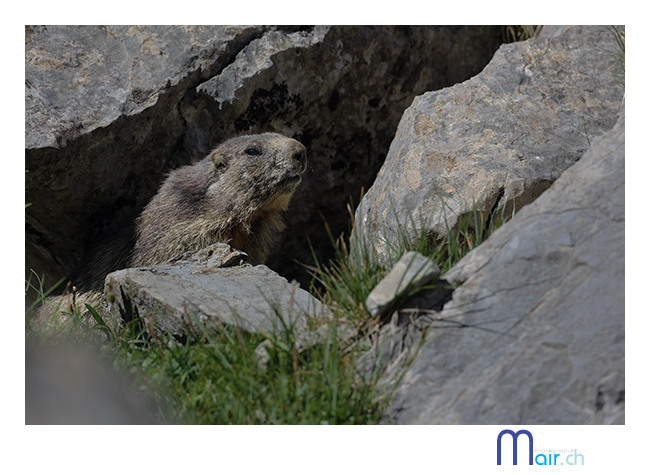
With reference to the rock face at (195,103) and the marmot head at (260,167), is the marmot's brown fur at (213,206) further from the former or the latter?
the rock face at (195,103)

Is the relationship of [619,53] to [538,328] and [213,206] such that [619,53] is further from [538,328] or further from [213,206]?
[213,206]

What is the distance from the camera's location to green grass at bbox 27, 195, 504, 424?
2.89 metres

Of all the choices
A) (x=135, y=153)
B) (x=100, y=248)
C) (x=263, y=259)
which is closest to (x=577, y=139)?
(x=263, y=259)

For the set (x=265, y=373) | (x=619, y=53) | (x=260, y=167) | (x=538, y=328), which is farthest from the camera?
(x=260, y=167)

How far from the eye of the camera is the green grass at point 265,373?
289 centimetres

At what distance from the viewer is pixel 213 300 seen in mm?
3840

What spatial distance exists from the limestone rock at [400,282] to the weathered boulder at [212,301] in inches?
13.9

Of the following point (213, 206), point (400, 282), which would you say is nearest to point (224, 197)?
point (213, 206)

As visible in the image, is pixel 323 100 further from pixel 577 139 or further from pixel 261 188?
pixel 577 139

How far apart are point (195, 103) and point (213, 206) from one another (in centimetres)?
111

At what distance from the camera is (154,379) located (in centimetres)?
333

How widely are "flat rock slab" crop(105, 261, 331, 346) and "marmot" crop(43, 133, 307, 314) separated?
3.60 ft

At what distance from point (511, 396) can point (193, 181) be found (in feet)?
13.7

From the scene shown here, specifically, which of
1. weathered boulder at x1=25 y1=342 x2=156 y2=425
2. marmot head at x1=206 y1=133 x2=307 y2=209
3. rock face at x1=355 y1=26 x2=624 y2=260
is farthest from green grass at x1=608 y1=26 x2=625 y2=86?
weathered boulder at x1=25 y1=342 x2=156 y2=425
